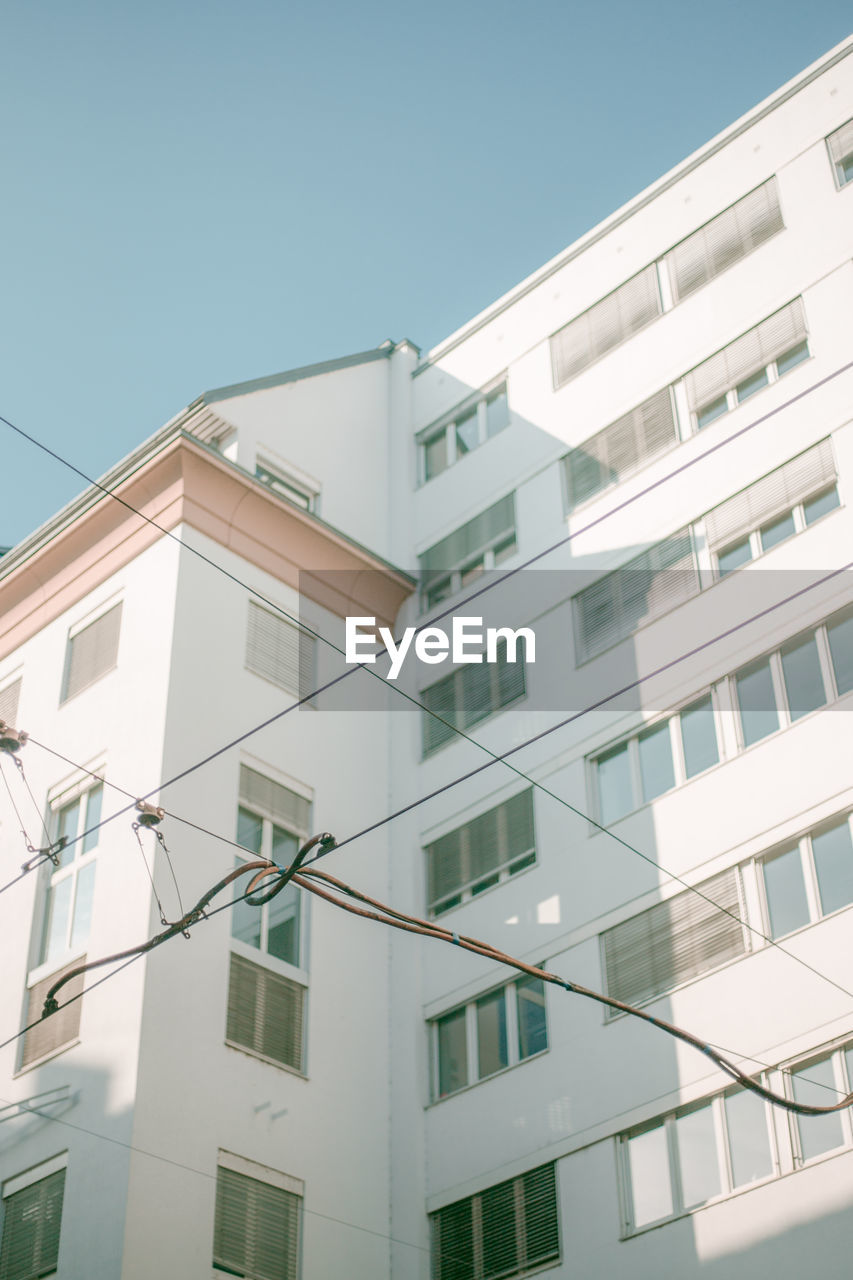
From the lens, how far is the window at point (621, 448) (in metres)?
24.6

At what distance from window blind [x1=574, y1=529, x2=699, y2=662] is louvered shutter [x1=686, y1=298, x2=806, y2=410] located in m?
2.73

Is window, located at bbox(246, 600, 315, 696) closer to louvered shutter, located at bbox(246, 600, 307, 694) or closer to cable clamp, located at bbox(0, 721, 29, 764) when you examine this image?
louvered shutter, located at bbox(246, 600, 307, 694)

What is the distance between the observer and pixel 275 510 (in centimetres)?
2509

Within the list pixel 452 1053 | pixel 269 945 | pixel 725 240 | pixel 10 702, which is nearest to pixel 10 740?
pixel 269 945

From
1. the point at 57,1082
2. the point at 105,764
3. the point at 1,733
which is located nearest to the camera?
the point at 1,733

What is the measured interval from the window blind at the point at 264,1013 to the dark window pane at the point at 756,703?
23.8 ft

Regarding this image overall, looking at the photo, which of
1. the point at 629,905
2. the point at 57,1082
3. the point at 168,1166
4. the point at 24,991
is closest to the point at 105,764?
the point at 24,991

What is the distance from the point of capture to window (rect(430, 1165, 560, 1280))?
62.9ft

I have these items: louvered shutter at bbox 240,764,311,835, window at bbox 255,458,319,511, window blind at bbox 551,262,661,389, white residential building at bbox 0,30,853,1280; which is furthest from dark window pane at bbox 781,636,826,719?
window at bbox 255,458,319,511

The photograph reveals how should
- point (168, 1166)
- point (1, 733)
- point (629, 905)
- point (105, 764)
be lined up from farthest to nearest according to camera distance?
point (105, 764), point (629, 905), point (168, 1166), point (1, 733)

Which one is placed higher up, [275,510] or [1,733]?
[275,510]

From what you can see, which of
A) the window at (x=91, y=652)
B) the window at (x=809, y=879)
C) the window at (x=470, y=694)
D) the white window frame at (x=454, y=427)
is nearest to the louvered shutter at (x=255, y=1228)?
the window at (x=809, y=879)

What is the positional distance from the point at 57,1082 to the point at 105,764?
4.69 meters

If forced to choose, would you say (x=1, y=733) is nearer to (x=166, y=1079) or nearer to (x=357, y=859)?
(x=166, y=1079)
